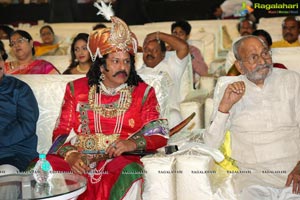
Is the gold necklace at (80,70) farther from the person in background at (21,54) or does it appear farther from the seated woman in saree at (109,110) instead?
the seated woman in saree at (109,110)

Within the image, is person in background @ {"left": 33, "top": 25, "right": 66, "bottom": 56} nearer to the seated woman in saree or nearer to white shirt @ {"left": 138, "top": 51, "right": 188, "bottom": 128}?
white shirt @ {"left": 138, "top": 51, "right": 188, "bottom": 128}

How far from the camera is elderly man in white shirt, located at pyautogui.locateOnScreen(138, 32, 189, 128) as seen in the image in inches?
202

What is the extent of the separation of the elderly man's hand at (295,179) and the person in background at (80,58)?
231 centimetres

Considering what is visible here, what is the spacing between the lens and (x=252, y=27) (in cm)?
694

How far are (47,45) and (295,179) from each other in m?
5.10

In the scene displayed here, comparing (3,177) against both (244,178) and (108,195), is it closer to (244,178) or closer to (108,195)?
(108,195)

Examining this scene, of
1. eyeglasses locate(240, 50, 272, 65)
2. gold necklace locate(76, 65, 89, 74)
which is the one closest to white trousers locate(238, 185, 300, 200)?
eyeglasses locate(240, 50, 272, 65)

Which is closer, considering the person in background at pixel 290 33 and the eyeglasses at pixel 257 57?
the eyeglasses at pixel 257 57

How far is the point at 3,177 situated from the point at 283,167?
4.99 ft

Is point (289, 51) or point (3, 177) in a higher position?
point (289, 51)

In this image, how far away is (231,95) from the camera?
3.52 m

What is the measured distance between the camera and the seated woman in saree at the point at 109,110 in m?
3.57

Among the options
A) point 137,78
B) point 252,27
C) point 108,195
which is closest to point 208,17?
point 252,27

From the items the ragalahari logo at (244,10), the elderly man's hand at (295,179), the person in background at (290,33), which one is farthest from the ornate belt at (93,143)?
the ragalahari logo at (244,10)
